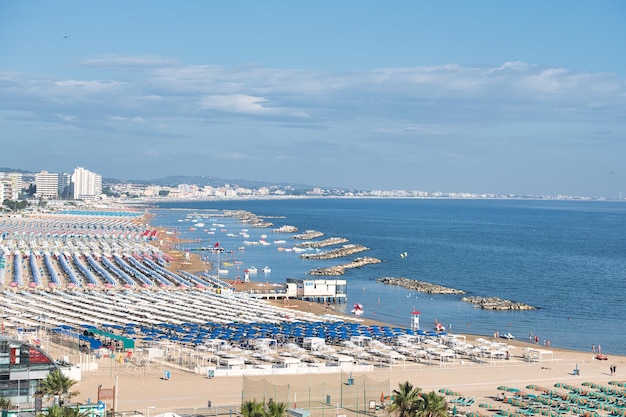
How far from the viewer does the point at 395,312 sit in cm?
4819

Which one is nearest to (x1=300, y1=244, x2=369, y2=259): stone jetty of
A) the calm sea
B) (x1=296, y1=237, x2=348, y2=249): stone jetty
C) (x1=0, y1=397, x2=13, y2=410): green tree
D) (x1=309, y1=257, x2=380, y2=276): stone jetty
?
the calm sea

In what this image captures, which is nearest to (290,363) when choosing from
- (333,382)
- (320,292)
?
(333,382)

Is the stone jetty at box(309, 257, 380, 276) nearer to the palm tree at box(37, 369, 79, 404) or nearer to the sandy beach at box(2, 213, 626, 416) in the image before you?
the sandy beach at box(2, 213, 626, 416)

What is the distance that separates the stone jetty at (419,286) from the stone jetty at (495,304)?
3.38 m

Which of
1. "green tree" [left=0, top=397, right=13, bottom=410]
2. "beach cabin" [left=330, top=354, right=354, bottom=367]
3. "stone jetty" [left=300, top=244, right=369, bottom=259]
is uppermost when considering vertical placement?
"green tree" [left=0, top=397, right=13, bottom=410]

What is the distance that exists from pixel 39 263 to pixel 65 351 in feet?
119

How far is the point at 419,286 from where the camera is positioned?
59156 mm

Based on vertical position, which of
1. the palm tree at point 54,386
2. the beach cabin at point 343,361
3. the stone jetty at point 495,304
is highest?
the palm tree at point 54,386

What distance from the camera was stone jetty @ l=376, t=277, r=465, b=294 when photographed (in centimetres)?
5780

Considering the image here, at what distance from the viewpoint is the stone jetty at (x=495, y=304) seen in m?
51.0

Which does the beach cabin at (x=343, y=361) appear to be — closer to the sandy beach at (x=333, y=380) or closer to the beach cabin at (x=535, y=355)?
the sandy beach at (x=333, y=380)

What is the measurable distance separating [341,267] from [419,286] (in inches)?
500

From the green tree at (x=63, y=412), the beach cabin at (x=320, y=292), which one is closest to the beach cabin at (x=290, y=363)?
the green tree at (x=63, y=412)

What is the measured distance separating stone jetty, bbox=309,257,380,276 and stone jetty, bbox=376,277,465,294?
4.99 m
